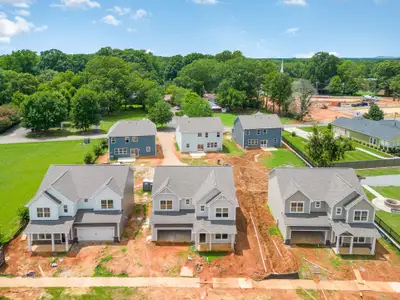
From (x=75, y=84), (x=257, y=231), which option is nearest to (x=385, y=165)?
(x=257, y=231)

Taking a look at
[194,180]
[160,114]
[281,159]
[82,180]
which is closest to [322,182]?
[194,180]

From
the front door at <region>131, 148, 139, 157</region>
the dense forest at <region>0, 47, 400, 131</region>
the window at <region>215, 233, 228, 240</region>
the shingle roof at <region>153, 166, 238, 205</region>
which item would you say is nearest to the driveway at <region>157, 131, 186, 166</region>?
the front door at <region>131, 148, 139, 157</region>

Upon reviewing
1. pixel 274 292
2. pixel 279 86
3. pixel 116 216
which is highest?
pixel 279 86

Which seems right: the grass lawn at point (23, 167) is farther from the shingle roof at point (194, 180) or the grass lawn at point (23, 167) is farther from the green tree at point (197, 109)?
the green tree at point (197, 109)

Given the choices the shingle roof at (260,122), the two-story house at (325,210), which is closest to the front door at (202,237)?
the two-story house at (325,210)

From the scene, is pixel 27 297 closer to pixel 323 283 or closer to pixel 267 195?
pixel 323 283
